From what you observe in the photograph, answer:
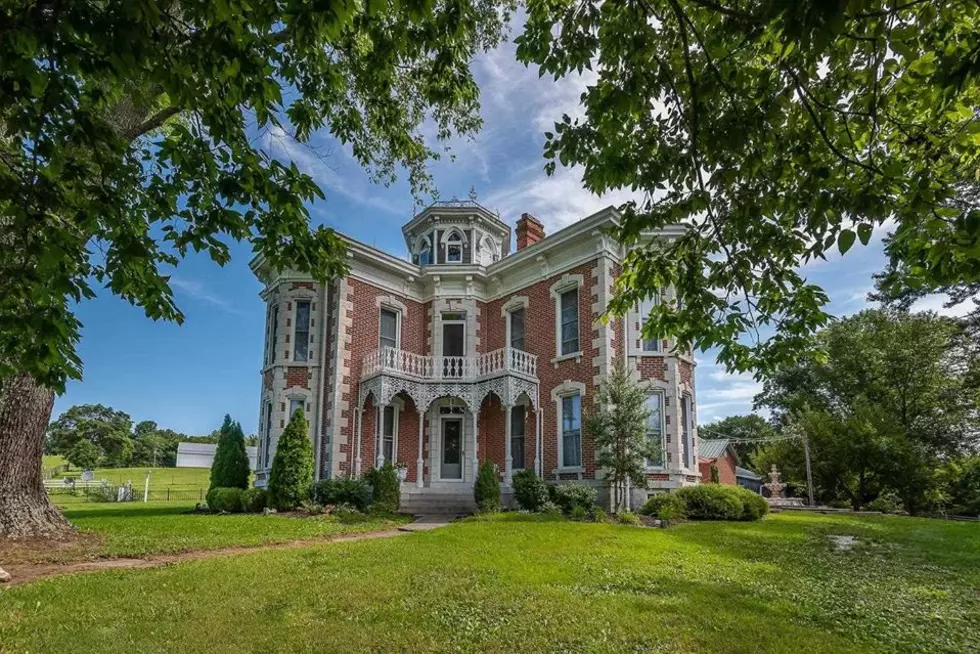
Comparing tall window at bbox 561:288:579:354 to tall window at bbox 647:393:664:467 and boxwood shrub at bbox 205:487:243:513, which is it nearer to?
tall window at bbox 647:393:664:467

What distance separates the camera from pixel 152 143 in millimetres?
3994

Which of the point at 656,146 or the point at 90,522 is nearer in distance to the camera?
the point at 656,146

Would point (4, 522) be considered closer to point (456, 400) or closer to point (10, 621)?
point (10, 621)

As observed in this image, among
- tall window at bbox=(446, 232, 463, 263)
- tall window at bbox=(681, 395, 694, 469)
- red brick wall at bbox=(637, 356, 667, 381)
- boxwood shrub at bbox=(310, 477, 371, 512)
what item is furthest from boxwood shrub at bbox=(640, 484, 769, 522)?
tall window at bbox=(446, 232, 463, 263)

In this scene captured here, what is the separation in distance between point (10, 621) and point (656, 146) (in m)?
6.89

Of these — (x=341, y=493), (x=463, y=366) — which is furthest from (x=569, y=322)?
(x=341, y=493)

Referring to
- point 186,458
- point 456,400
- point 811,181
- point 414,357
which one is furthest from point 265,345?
point 186,458

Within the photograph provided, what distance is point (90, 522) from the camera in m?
12.0

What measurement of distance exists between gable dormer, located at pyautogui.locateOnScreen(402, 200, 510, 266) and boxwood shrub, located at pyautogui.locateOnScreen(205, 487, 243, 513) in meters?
9.40

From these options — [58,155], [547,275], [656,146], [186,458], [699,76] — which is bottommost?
[186,458]

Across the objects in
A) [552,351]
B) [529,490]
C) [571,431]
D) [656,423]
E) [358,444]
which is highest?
[552,351]

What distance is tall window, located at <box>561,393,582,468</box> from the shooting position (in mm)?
15602

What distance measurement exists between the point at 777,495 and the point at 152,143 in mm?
29481

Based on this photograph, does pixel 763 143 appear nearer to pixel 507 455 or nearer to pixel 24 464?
pixel 24 464
